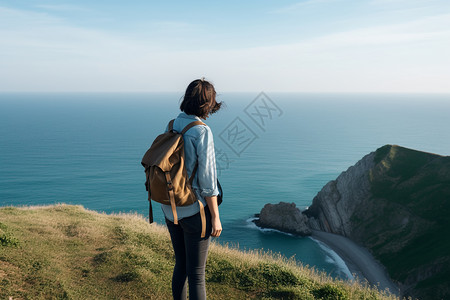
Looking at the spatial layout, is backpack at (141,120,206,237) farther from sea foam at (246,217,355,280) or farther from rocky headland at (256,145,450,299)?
sea foam at (246,217,355,280)

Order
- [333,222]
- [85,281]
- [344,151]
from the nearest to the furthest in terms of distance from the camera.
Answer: [85,281] → [333,222] → [344,151]

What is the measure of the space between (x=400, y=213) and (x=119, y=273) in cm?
4797

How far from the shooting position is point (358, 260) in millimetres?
42562

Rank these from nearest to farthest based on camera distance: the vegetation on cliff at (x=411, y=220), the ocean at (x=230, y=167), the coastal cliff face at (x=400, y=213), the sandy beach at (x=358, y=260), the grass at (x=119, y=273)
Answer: the grass at (x=119, y=273) < the vegetation on cliff at (x=411, y=220) < the coastal cliff face at (x=400, y=213) < the sandy beach at (x=358, y=260) < the ocean at (x=230, y=167)

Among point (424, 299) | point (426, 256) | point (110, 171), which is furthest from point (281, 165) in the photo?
point (424, 299)


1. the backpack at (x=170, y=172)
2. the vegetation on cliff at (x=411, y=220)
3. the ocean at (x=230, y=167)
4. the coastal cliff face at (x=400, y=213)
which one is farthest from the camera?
the ocean at (x=230, y=167)

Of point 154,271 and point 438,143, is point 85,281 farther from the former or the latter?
point 438,143

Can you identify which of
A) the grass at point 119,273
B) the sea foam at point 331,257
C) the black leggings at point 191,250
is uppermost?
the black leggings at point 191,250

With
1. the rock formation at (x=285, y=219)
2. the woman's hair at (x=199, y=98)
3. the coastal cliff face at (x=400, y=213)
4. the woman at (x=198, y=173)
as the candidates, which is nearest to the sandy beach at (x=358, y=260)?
the coastal cliff face at (x=400, y=213)

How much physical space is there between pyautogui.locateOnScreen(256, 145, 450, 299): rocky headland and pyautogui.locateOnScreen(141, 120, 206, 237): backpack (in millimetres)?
34743

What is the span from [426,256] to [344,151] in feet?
282

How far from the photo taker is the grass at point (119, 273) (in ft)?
19.4

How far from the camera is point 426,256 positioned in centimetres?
3575

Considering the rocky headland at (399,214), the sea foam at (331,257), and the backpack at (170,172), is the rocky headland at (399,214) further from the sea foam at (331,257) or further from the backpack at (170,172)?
the backpack at (170,172)
